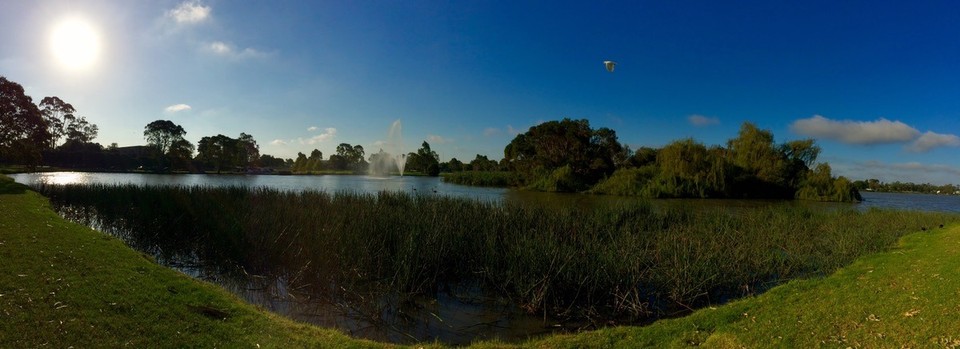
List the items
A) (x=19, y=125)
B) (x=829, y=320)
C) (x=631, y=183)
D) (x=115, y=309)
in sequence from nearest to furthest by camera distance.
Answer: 1. (x=115, y=309)
2. (x=829, y=320)
3. (x=19, y=125)
4. (x=631, y=183)

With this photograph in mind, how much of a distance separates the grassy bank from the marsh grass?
230 cm

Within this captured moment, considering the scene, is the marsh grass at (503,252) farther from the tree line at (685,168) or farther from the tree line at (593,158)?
the tree line at (685,168)

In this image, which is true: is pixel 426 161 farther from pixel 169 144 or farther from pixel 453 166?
pixel 169 144

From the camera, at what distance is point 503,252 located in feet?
31.4

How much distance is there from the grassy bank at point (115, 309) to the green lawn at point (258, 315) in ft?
0.03

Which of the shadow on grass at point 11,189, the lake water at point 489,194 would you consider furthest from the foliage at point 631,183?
the shadow on grass at point 11,189

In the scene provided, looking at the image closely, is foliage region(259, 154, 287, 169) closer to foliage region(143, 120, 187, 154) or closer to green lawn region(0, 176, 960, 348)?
foliage region(143, 120, 187, 154)

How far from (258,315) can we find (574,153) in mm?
49170

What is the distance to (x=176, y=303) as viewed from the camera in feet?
18.4

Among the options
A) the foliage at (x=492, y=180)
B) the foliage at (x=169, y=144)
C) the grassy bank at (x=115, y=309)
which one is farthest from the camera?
the foliage at (x=169, y=144)

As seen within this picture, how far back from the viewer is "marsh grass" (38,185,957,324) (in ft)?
26.5

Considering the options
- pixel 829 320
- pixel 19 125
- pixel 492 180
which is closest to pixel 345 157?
pixel 492 180

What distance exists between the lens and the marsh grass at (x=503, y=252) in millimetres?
8062

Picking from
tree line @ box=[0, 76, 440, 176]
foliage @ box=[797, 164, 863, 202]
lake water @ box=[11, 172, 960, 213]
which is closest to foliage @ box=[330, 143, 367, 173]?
tree line @ box=[0, 76, 440, 176]
